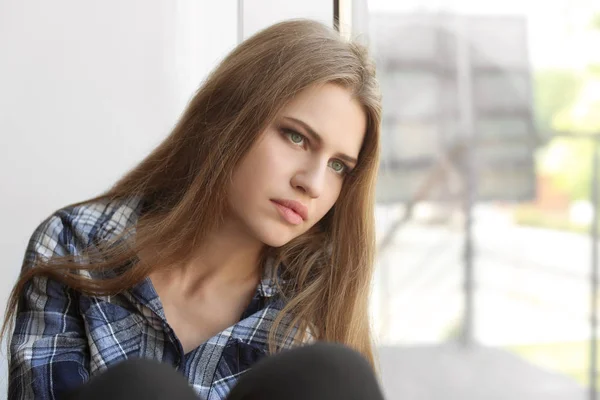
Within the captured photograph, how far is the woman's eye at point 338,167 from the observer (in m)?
1.10

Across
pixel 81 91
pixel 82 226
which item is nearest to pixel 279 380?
pixel 82 226

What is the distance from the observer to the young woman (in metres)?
1.04

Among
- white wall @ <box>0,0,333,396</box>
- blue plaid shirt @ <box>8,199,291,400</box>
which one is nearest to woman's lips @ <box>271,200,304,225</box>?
blue plaid shirt @ <box>8,199,291,400</box>

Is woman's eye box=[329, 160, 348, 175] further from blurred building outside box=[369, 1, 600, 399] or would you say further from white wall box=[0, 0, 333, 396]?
blurred building outside box=[369, 1, 600, 399]

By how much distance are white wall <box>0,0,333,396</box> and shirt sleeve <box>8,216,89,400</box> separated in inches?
15.1

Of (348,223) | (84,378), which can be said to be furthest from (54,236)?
(348,223)

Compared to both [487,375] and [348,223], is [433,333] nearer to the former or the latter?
[487,375]

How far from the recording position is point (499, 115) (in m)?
2.88

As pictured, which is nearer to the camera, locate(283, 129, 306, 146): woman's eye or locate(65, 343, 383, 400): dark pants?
locate(65, 343, 383, 400): dark pants

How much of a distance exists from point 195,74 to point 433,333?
1662mm

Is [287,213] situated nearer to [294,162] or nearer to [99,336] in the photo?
[294,162]

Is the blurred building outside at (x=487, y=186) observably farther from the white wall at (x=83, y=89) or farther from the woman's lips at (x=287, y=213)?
the woman's lips at (x=287, y=213)

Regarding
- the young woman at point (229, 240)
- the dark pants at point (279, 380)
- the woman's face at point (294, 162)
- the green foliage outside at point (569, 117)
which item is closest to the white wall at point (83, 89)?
the young woman at point (229, 240)

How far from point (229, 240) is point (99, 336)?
224 mm
